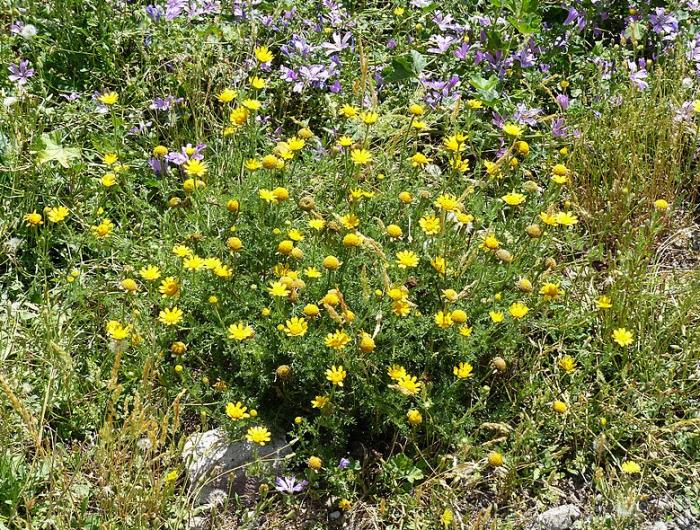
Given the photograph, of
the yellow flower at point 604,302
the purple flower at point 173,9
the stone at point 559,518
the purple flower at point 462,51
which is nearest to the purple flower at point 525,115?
the purple flower at point 462,51

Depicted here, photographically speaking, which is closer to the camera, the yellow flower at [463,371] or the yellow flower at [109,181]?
the yellow flower at [463,371]

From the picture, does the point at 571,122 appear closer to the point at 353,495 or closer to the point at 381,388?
the point at 381,388

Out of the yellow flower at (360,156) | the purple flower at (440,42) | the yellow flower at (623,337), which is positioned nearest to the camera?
the yellow flower at (623,337)

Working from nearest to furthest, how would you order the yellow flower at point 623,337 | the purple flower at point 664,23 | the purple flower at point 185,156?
the yellow flower at point 623,337
the purple flower at point 185,156
the purple flower at point 664,23

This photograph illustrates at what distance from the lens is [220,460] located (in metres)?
2.65

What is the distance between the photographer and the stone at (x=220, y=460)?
2.62 metres

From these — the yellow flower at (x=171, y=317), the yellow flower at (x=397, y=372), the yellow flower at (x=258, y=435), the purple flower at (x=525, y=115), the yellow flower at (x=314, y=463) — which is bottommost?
the yellow flower at (x=314, y=463)

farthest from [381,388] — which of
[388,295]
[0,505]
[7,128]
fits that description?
[7,128]

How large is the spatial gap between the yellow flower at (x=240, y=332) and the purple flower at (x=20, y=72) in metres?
1.84

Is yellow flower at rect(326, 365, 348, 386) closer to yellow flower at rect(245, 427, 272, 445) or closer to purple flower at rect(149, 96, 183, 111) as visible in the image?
yellow flower at rect(245, 427, 272, 445)

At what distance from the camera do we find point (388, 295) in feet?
8.38

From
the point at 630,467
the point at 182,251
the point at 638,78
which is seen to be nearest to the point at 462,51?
the point at 638,78

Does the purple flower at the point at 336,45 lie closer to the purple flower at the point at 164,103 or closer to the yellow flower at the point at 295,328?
the purple flower at the point at 164,103

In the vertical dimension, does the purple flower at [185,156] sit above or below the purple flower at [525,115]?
below
